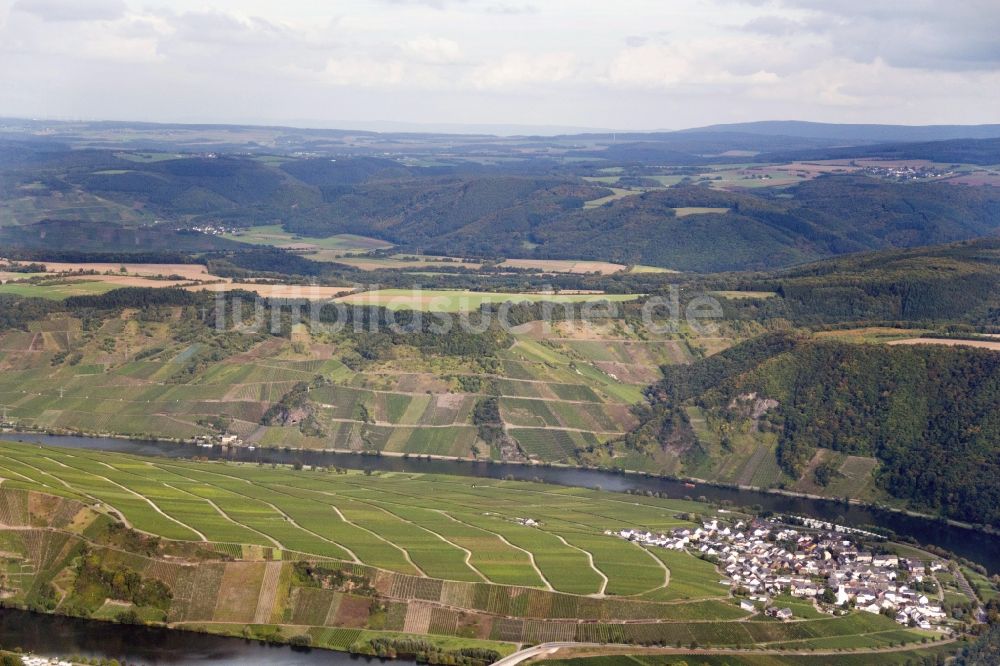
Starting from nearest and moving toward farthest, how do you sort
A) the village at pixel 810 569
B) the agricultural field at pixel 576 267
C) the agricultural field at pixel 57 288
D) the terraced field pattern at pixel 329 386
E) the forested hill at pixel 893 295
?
the village at pixel 810 569 < the terraced field pattern at pixel 329 386 < the forested hill at pixel 893 295 < the agricultural field at pixel 57 288 < the agricultural field at pixel 576 267

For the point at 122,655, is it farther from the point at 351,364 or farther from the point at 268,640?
the point at 351,364

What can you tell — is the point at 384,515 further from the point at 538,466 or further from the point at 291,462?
the point at 538,466

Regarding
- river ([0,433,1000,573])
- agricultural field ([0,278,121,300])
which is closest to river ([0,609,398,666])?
river ([0,433,1000,573])

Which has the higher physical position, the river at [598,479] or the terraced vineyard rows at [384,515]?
the terraced vineyard rows at [384,515]

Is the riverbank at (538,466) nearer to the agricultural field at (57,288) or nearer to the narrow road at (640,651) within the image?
the narrow road at (640,651)

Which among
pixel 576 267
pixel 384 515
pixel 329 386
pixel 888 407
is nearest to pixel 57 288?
pixel 329 386

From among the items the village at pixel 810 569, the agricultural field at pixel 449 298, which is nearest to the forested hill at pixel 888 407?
the village at pixel 810 569

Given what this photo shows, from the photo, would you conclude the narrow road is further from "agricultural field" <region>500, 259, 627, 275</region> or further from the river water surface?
"agricultural field" <region>500, 259, 627, 275</region>
